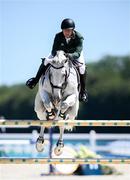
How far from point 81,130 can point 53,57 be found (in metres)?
33.7

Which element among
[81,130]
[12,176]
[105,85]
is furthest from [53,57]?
[105,85]

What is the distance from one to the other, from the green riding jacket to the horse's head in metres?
0.20

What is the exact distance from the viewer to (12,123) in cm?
785

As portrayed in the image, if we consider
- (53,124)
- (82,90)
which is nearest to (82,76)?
(82,90)

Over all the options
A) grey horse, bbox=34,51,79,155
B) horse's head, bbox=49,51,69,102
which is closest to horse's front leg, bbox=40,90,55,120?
grey horse, bbox=34,51,79,155

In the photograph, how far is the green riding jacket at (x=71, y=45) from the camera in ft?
28.2

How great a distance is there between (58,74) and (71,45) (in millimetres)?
660

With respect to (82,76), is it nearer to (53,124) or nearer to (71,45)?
(71,45)

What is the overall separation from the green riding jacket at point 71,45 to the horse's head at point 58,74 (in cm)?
20

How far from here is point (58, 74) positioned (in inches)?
327

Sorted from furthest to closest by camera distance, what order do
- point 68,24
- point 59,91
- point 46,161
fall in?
1. point 68,24
2. point 59,91
3. point 46,161

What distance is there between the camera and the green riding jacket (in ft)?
28.2

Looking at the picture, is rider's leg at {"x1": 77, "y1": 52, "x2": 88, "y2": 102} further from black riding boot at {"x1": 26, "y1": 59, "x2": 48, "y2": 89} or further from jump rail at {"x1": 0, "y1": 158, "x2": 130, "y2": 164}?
jump rail at {"x1": 0, "y1": 158, "x2": 130, "y2": 164}

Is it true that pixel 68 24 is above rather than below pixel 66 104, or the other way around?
above
